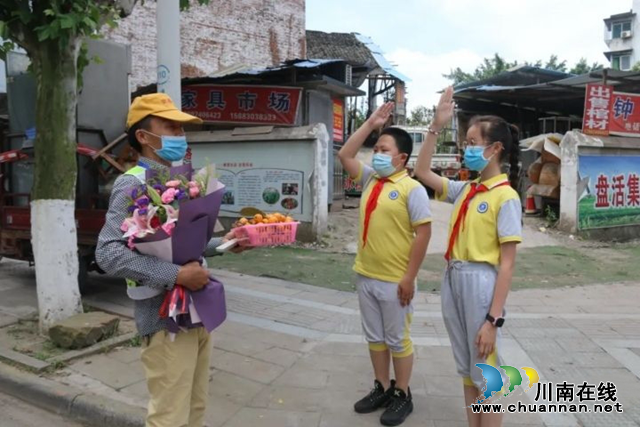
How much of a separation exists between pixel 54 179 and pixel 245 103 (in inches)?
296

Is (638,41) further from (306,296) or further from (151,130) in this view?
(151,130)

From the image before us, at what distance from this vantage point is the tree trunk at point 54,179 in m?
4.65

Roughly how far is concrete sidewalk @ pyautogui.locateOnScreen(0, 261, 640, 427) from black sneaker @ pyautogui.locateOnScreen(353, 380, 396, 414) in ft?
0.18

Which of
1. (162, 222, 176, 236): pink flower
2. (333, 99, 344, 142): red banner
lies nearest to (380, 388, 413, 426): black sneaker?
(162, 222, 176, 236): pink flower

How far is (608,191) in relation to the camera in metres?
11.5

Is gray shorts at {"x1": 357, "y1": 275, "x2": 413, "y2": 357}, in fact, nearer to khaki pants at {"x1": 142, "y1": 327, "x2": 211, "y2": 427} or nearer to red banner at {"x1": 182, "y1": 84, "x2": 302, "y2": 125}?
khaki pants at {"x1": 142, "y1": 327, "x2": 211, "y2": 427}

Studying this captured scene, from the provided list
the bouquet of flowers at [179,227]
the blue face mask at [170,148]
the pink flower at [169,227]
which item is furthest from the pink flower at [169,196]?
the blue face mask at [170,148]

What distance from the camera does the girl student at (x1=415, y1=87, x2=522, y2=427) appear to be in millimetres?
2646

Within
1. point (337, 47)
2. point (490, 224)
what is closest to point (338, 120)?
point (337, 47)

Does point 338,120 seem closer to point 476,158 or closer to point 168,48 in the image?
point 168,48

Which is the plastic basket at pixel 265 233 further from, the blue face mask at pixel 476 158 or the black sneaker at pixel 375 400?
the black sneaker at pixel 375 400

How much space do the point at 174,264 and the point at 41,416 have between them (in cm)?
227

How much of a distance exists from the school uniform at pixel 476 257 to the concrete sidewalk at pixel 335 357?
77 cm

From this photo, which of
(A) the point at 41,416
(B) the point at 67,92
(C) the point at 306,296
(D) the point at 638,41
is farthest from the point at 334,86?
(D) the point at 638,41
